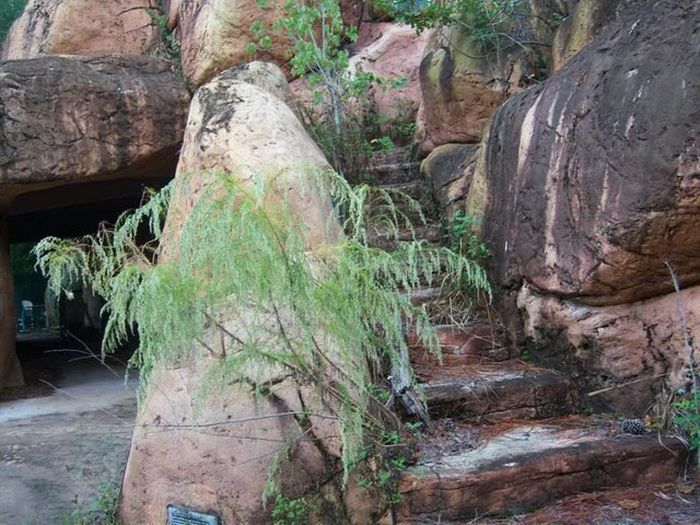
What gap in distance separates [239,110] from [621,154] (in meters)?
2.00

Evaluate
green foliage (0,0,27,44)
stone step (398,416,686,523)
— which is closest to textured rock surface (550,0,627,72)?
stone step (398,416,686,523)

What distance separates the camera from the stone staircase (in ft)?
9.46

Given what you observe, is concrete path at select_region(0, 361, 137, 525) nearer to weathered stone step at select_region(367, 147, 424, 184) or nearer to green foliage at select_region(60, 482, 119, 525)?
green foliage at select_region(60, 482, 119, 525)

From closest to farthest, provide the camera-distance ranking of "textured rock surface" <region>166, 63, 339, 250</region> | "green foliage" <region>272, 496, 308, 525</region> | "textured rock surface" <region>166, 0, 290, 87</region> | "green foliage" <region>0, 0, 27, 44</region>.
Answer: "green foliage" <region>272, 496, 308, 525</region>, "textured rock surface" <region>166, 63, 339, 250</region>, "textured rock surface" <region>166, 0, 290, 87</region>, "green foliage" <region>0, 0, 27, 44</region>

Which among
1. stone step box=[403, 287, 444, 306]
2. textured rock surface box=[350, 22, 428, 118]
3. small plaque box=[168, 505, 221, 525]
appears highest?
textured rock surface box=[350, 22, 428, 118]

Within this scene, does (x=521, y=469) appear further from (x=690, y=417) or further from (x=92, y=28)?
(x=92, y=28)

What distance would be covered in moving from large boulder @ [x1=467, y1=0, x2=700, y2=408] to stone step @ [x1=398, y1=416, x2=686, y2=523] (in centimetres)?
37

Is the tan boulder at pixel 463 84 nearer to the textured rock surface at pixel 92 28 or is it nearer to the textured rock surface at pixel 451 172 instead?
the textured rock surface at pixel 451 172

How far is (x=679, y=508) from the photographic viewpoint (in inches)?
112

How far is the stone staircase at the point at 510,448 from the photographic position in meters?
2.88

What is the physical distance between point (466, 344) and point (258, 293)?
2.09 metres

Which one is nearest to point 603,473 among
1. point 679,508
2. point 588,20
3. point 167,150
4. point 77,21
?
point 679,508

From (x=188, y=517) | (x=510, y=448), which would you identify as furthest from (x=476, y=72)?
(x=188, y=517)

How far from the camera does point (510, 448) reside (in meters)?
3.13
